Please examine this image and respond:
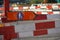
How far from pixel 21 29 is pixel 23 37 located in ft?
0.47

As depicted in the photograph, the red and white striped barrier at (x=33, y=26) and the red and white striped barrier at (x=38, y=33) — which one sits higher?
the red and white striped barrier at (x=33, y=26)

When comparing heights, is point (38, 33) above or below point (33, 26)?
below

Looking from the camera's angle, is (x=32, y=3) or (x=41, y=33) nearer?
(x=41, y=33)

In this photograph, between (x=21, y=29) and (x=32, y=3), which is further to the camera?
(x=32, y=3)

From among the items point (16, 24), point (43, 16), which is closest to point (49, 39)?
point (43, 16)

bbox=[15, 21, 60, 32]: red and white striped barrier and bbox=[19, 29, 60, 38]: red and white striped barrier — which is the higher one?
bbox=[15, 21, 60, 32]: red and white striped barrier

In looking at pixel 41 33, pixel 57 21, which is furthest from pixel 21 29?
pixel 57 21

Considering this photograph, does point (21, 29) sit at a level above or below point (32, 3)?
below

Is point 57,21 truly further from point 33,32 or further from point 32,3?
point 32,3

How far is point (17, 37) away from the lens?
3.13 m

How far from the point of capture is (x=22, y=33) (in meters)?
3.13

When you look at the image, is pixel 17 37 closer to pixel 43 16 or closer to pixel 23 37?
pixel 23 37

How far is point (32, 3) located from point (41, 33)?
60.7 inches

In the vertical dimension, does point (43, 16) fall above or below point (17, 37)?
above
